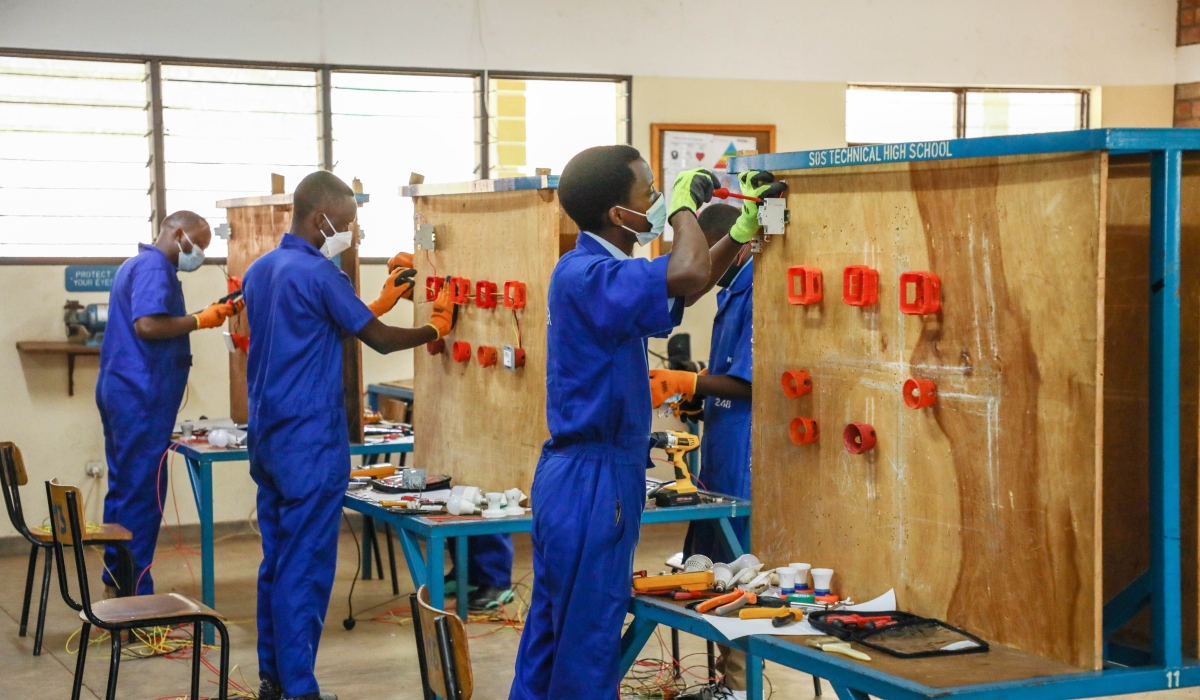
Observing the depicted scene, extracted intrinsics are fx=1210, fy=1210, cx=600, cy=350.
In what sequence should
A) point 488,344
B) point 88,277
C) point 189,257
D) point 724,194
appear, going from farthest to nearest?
point 88,277 → point 189,257 → point 488,344 → point 724,194

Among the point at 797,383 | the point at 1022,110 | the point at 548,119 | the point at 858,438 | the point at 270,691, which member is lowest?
the point at 270,691

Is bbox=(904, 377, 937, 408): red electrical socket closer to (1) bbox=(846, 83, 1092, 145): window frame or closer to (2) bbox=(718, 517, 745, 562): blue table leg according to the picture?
(2) bbox=(718, 517, 745, 562): blue table leg

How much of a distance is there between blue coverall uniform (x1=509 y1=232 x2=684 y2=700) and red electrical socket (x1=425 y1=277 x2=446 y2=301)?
170 centimetres

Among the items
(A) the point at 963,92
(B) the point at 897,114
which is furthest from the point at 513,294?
(A) the point at 963,92

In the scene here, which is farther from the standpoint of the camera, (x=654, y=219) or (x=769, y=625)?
(x=654, y=219)

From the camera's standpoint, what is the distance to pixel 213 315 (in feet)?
15.8

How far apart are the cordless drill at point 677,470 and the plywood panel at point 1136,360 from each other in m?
1.58

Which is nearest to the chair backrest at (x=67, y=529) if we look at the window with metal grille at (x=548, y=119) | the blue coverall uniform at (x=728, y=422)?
the blue coverall uniform at (x=728, y=422)

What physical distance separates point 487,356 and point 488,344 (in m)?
0.07

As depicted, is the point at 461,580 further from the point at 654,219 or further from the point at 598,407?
the point at 654,219

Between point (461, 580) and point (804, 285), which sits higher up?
point (804, 285)

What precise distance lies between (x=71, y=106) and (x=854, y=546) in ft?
16.8

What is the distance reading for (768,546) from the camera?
259 cm

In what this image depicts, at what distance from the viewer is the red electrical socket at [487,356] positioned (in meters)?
3.75
